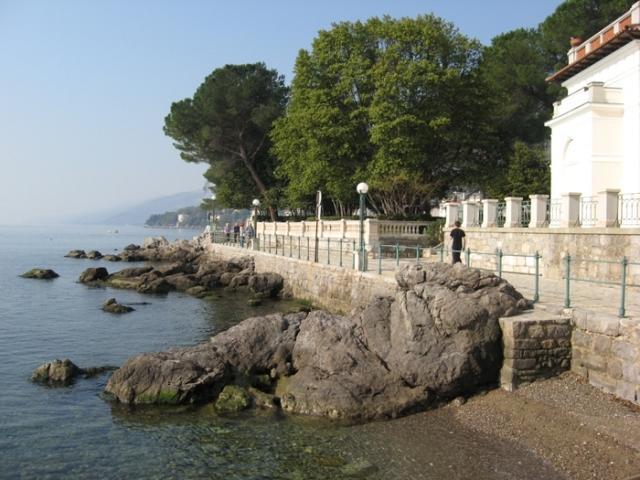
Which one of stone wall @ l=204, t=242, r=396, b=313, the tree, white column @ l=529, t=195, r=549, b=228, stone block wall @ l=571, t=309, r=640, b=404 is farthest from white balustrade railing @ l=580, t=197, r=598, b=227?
the tree

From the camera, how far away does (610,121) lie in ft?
67.4

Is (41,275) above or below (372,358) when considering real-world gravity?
below

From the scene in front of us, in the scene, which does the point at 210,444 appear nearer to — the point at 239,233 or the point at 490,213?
the point at 490,213

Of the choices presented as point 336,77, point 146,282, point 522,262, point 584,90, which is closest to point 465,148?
point 336,77

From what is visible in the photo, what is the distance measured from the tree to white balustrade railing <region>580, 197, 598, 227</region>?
30.4 metres

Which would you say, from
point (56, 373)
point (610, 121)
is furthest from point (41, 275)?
point (610, 121)

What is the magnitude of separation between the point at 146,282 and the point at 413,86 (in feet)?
52.2

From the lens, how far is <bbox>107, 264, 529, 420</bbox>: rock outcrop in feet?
31.0

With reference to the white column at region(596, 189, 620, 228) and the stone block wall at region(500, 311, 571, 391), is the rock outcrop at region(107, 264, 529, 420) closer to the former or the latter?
the stone block wall at region(500, 311, 571, 391)

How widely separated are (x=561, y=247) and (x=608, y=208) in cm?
149

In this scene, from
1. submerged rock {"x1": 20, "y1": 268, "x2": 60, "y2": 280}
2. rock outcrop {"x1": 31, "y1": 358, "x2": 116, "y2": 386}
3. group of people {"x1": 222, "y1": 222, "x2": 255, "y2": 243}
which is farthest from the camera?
group of people {"x1": 222, "y1": 222, "x2": 255, "y2": 243}

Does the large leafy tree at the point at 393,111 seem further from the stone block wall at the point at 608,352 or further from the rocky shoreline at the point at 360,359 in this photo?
the stone block wall at the point at 608,352

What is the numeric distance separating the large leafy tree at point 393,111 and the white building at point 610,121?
283 inches

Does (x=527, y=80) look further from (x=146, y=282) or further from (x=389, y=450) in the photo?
(x=389, y=450)
